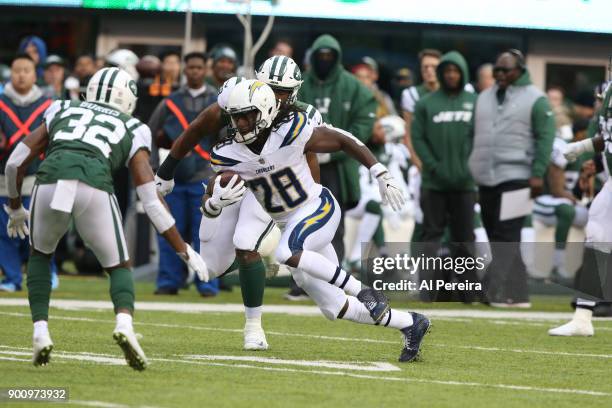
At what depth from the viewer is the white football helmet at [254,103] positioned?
840 centimetres

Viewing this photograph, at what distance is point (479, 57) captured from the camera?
22812 millimetres

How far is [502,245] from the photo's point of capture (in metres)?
13.3

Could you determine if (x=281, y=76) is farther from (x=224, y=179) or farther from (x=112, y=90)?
(x=112, y=90)

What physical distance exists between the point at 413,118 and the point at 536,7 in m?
9.55

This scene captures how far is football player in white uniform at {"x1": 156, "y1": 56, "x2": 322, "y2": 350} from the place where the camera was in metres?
8.95

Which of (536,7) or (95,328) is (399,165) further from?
(95,328)

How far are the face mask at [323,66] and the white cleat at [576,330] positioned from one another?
3.83 metres

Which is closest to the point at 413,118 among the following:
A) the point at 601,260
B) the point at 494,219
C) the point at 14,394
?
the point at 494,219

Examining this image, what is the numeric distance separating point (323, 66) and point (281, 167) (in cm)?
478

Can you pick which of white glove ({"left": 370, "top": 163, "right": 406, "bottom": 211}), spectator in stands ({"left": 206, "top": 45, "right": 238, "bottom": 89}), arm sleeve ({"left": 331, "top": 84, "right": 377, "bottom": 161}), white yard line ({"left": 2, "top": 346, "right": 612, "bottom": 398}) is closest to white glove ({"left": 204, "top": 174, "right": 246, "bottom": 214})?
white glove ({"left": 370, "top": 163, "right": 406, "bottom": 211})

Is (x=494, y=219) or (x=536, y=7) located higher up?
(x=536, y=7)

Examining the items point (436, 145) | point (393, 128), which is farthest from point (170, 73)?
point (436, 145)

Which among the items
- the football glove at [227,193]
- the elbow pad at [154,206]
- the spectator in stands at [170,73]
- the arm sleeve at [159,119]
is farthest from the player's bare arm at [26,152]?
the spectator in stands at [170,73]

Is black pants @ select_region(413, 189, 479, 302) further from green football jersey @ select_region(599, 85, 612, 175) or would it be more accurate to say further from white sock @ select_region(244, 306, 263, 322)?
white sock @ select_region(244, 306, 263, 322)
